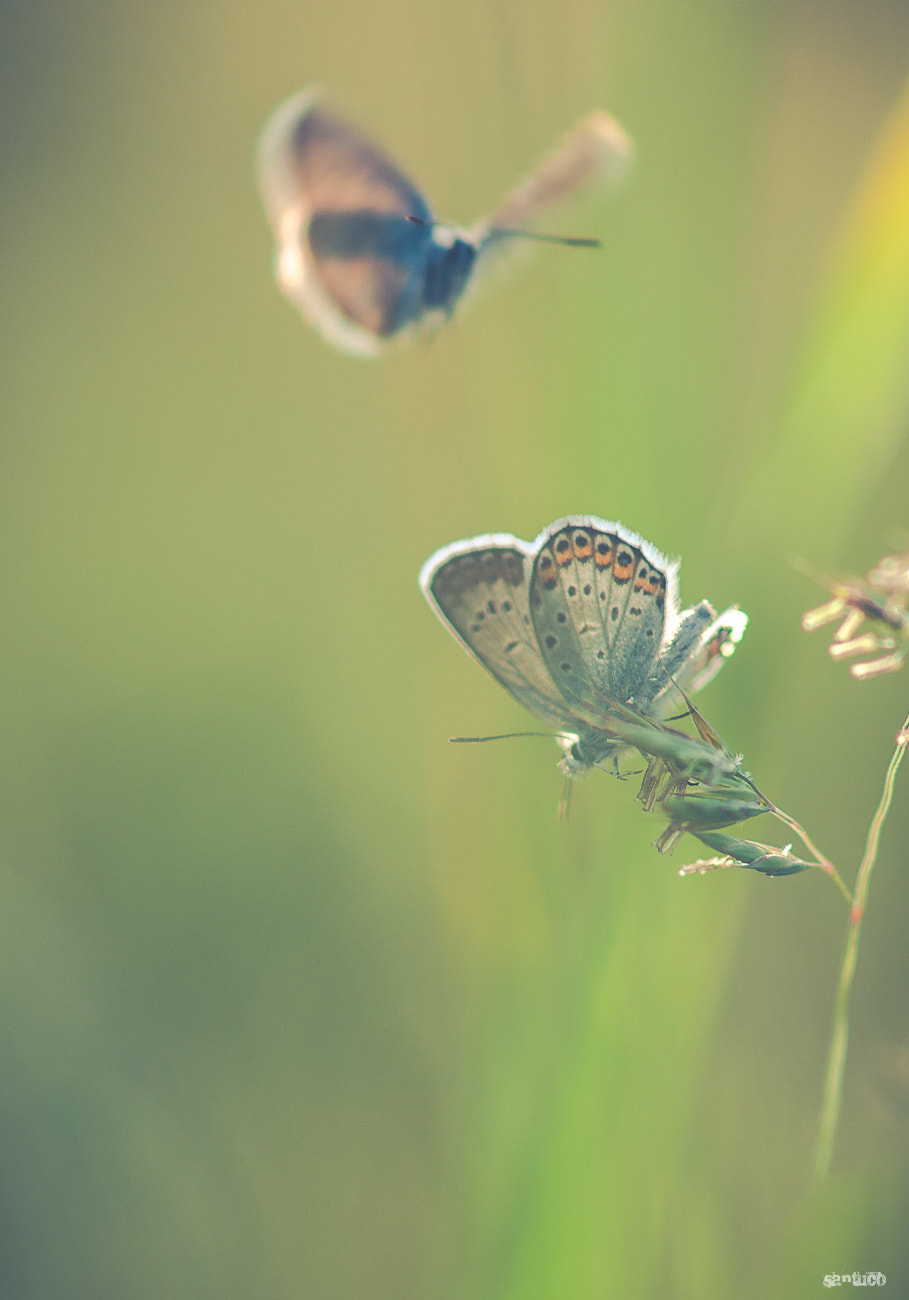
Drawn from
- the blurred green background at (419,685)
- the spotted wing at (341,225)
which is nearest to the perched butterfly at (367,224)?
the spotted wing at (341,225)

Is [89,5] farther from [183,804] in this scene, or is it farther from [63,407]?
[183,804]

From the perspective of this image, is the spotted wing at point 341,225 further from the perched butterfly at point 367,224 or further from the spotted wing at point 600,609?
the spotted wing at point 600,609

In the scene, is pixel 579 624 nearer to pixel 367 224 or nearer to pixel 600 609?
pixel 600 609

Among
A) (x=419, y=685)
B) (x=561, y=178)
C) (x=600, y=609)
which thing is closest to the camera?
(x=600, y=609)

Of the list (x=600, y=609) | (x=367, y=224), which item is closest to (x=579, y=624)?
(x=600, y=609)

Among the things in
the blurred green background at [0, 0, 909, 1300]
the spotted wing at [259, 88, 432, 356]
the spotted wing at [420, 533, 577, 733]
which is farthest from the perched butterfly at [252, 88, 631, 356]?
the spotted wing at [420, 533, 577, 733]

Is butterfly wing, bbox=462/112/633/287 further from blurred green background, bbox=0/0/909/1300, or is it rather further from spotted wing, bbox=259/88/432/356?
blurred green background, bbox=0/0/909/1300
